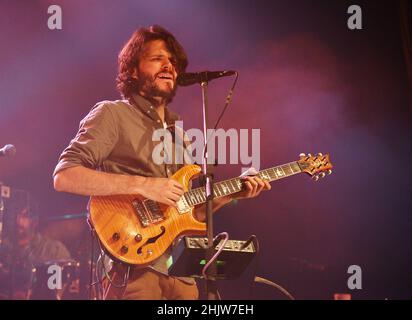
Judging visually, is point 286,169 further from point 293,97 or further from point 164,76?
point 293,97

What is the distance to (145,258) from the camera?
297cm

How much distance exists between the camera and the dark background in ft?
17.8

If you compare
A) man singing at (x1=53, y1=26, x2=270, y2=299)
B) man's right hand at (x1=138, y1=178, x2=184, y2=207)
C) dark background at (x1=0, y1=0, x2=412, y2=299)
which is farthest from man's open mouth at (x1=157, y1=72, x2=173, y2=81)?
dark background at (x1=0, y1=0, x2=412, y2=299)

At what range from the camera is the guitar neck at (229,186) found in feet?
10.9

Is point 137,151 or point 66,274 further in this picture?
point 66,274

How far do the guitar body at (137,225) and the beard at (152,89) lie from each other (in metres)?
0.83

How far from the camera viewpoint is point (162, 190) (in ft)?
10.3

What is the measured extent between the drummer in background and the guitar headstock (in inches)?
133

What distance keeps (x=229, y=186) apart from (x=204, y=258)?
92 cm

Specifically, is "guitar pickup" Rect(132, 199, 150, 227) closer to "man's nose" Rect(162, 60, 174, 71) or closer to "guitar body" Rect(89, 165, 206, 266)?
"guitar body" Rect(89, 165, 206, 266)

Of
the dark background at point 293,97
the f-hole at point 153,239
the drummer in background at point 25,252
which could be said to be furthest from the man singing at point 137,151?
the drummer in background at point 25,252

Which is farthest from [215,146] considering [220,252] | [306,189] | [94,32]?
[220,252]

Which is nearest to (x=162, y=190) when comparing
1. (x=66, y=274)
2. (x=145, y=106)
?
(x=145, y=106)

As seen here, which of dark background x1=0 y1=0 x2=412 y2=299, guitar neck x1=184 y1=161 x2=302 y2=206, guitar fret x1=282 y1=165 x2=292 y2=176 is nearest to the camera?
guitar neck x1=184 y1=161 x2=302 y2=206
